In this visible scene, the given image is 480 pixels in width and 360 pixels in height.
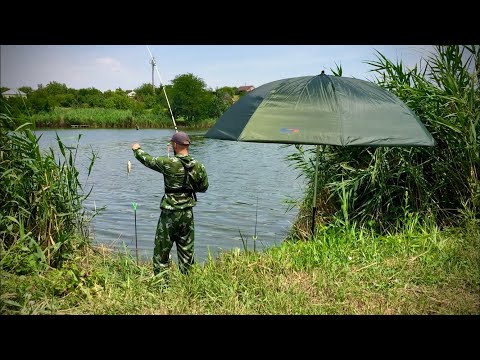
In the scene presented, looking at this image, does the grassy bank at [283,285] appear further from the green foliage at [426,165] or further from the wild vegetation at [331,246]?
the green foliage at [426,165]

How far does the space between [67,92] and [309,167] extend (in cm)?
4499

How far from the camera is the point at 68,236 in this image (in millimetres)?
5133

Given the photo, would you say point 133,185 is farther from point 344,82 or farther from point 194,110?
point 194,110

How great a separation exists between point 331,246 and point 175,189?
6.62 ft

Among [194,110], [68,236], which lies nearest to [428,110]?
[68,236]

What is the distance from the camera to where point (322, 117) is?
461 centimetres

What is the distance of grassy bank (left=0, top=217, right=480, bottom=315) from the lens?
3.89m

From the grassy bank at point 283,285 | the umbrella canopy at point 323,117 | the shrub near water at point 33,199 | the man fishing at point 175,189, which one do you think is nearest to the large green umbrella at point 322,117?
the umbrella canopy at point 323,117

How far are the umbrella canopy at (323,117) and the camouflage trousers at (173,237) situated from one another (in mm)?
946

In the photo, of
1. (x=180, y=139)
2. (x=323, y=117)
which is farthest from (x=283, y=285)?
(x=180, y=139)

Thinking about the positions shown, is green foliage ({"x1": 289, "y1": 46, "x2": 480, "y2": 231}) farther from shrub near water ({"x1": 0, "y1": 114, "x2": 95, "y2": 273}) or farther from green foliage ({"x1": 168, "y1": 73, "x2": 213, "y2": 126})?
green foliage ({"x1": 168, "y1": 73, "x2": 213, "y2": 126})

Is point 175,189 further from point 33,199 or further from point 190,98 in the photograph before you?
point 190,98

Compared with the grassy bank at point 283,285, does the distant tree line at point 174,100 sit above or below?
above

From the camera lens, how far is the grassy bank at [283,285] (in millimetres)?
3889
